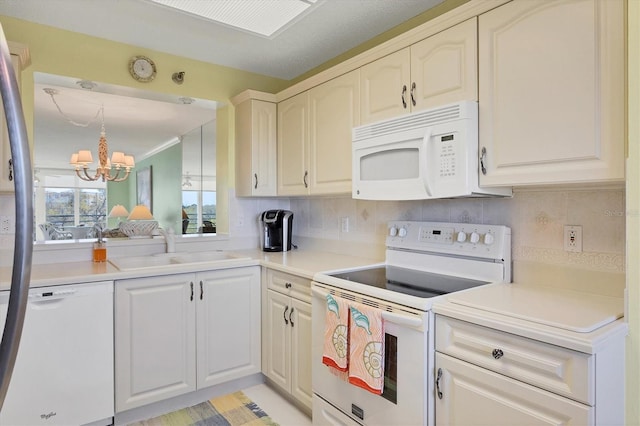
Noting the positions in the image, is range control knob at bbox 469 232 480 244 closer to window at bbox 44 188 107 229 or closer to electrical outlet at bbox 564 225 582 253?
electrical outlet at bbox 564 225 582 253

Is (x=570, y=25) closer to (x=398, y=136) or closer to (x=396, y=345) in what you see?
(x=398, y=136)

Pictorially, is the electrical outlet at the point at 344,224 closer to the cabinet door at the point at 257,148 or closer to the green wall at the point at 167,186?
the cabinet door at the point at 257,148

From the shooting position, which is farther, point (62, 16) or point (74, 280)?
point (62, 16)

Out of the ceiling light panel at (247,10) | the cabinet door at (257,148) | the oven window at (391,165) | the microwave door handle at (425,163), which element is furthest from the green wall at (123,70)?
the microwave door handle at (425,163)

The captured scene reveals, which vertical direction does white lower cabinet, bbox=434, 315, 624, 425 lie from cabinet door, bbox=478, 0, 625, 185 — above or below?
below

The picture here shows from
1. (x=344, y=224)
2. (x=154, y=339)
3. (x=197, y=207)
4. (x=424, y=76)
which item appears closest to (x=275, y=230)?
(x=344, y=224)

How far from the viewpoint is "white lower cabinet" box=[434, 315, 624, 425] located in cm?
108

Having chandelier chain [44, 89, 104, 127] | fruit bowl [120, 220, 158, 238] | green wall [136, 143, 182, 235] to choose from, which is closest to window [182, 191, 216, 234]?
green wall [136, 143, 182, 235]

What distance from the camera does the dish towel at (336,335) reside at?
67.4 inches

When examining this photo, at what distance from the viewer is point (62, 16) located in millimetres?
2227

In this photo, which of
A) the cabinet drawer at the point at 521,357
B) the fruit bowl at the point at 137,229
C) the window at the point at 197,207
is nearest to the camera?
the cabinet drawer at the point at 521,357

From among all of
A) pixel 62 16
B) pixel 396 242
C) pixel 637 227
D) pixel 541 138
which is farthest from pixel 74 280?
pixel 637 227

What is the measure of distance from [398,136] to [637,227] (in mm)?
998

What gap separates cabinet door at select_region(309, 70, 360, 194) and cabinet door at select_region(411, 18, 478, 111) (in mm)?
450
